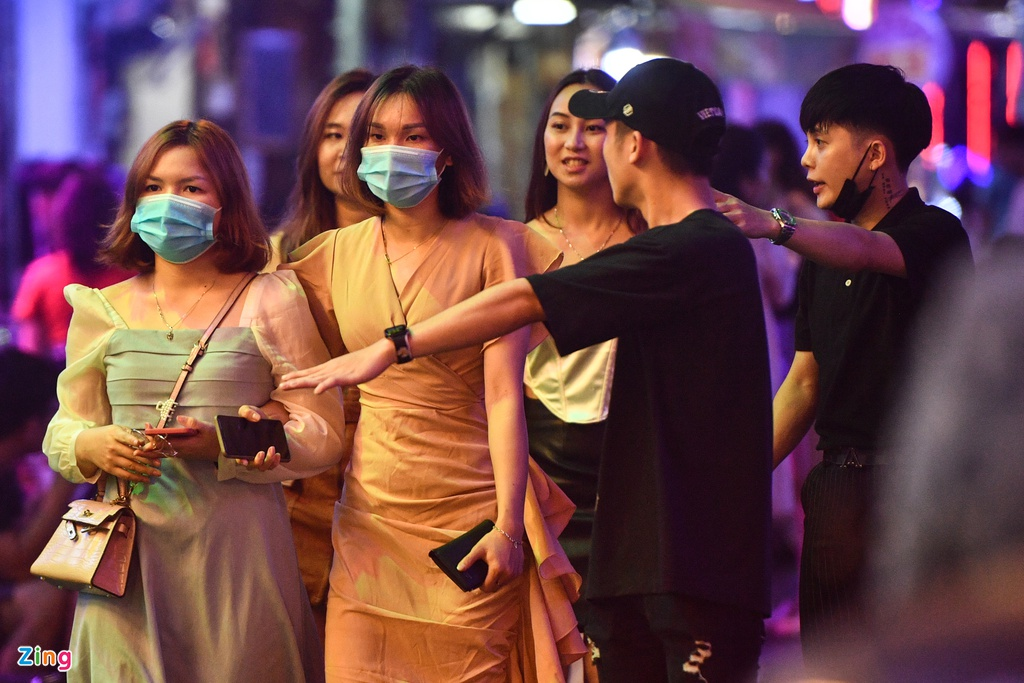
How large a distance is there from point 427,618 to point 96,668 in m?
0.91

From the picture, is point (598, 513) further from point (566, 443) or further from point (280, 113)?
point (280, 113)

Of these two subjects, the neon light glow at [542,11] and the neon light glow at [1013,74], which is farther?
the neon light glow at [1013,74]

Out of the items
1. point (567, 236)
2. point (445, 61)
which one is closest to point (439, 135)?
point (567, 236)

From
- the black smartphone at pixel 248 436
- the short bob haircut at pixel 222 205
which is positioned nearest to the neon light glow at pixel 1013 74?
the short bob haircut at pixel 222 205

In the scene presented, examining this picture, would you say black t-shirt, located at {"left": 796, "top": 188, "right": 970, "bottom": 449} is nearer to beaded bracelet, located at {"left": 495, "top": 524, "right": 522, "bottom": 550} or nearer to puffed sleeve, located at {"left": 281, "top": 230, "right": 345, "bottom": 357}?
beaded bracelet, located at {"left": 495, "top": 524, "right": 522, "bottom": 550}

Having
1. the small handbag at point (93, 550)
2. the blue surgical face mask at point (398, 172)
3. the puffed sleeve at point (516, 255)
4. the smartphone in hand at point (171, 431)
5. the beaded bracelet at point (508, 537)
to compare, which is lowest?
the small handbag at point (93, 550)

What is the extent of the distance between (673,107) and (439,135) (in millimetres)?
921

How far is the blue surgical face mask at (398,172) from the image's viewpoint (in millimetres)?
3480

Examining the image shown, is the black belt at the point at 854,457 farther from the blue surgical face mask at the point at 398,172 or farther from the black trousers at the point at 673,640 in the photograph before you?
the blue surgical face mask at the point at 398,172

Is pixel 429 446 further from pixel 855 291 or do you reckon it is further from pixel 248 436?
pixel 855 291

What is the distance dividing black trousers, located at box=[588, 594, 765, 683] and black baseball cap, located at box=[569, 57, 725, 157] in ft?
3.35

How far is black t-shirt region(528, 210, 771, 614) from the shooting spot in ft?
8.79

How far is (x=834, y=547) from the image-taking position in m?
3.54

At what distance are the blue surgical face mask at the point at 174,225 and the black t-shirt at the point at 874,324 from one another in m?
1.83
